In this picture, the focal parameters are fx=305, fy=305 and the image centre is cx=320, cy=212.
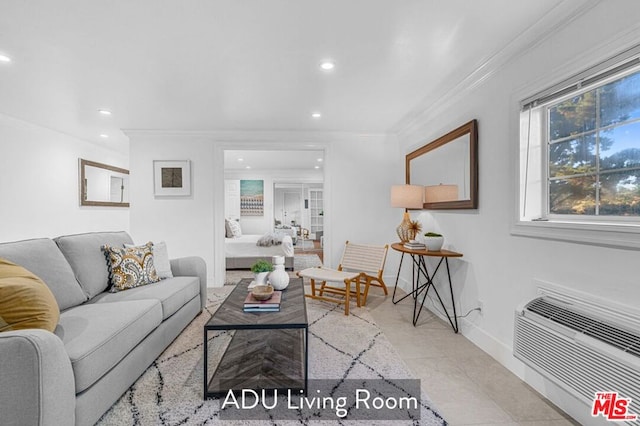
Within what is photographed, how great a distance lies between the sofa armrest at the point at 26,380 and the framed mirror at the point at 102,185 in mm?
4611

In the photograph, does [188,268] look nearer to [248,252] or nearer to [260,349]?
[260,349]

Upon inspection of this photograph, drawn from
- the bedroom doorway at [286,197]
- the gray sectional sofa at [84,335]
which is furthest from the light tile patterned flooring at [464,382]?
the bedroom doorway at [286,197]

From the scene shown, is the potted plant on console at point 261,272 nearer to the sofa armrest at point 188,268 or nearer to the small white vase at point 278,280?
the small white vase at point 278,280

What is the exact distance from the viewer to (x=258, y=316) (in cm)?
204

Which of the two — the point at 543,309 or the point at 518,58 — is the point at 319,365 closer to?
the point at 543,309

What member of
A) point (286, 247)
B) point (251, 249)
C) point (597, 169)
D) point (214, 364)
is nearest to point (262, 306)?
point (214, 364)

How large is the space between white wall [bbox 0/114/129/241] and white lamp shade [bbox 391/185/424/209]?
4.84m

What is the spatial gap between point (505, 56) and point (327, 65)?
1.34 meters

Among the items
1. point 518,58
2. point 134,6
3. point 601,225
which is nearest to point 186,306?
point 134,6

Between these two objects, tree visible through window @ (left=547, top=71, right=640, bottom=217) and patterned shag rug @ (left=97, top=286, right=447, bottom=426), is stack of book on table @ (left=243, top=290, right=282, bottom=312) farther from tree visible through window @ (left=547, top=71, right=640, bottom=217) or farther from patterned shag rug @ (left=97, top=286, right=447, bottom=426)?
tree visible through window @ (left=547, top=71, right=640, bottom=217)

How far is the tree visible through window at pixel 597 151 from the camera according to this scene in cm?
156

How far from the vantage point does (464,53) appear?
2.34 metres

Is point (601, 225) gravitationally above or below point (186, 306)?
above

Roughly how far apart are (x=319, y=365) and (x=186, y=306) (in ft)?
4.77
